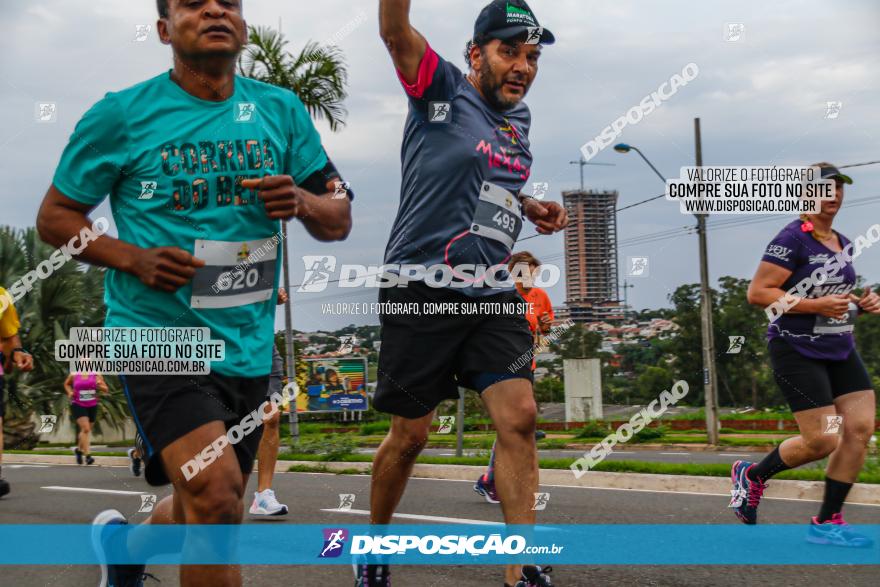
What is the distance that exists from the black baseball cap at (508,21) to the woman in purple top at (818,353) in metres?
2.48

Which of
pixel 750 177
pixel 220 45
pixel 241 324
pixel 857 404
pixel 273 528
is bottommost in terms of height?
pixel 273 528

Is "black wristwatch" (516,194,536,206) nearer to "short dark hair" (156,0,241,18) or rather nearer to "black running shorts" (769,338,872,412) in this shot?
"short dark hair" (156,0,241,18)

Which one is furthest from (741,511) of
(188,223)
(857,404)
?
(188,223)

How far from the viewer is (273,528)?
647 centimetres

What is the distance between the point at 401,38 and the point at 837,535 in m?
3.52

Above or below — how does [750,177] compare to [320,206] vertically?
above

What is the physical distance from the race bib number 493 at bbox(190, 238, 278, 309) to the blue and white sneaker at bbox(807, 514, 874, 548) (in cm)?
358

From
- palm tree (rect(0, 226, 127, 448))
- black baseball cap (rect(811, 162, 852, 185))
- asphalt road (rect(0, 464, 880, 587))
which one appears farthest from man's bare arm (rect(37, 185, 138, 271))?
palm tree (rect(0, 226, 127, 448))

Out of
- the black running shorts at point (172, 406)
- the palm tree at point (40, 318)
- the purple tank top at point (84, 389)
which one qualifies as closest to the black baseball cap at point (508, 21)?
the black running shorts at point (172, 406)

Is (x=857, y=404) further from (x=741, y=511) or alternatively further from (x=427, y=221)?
(x=427, y=221)

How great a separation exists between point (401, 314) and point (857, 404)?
303 centimetres

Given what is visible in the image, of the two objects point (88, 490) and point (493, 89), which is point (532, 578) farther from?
point (88, 490)

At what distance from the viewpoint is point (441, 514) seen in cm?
686

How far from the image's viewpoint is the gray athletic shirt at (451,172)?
4016 millimetres
